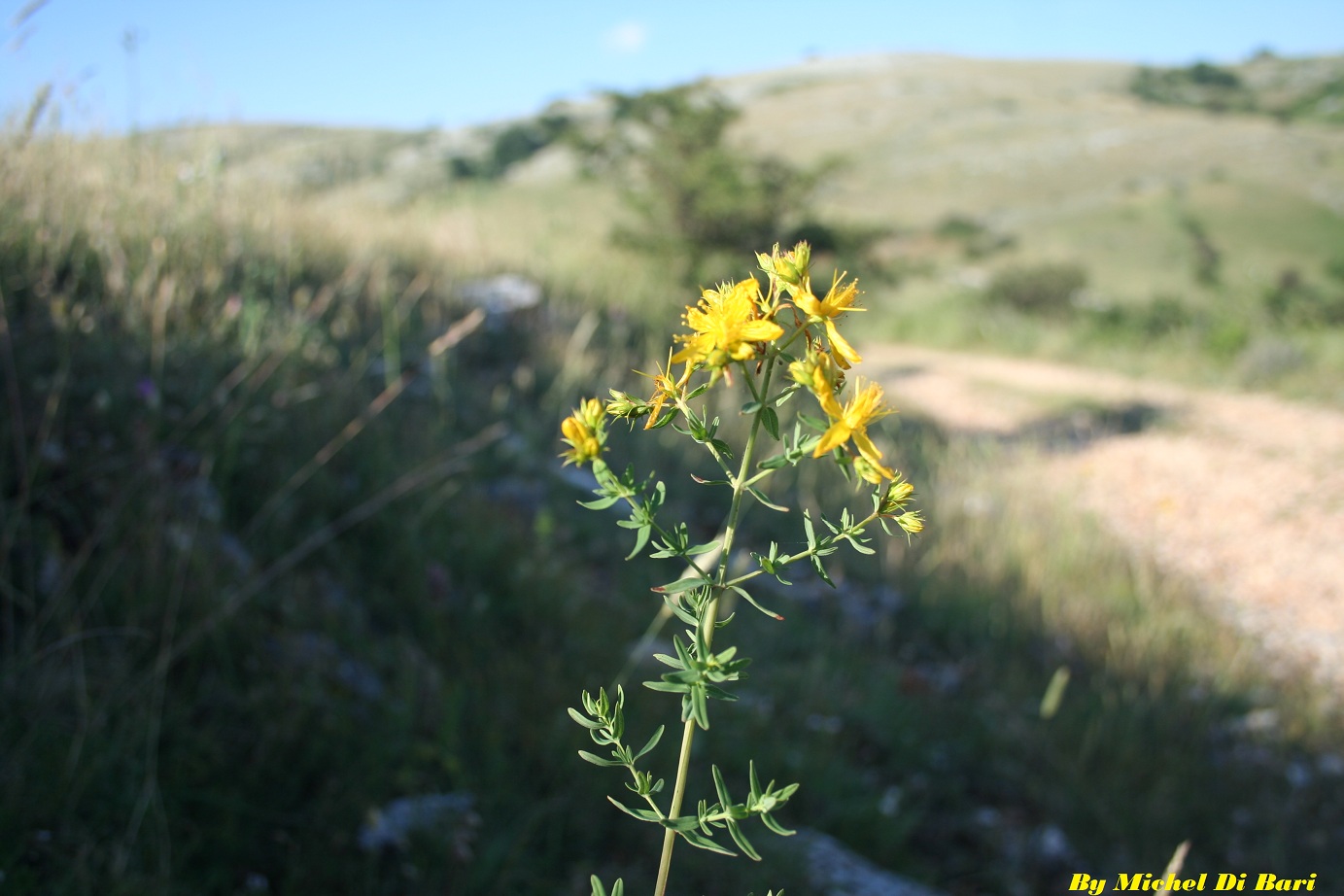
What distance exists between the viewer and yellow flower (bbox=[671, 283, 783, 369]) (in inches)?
28.5

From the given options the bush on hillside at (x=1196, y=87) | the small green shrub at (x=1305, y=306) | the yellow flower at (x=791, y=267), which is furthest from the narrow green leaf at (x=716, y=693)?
the bush on hillside at (x=1196, y=87)

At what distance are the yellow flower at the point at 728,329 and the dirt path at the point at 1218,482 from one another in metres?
5.53

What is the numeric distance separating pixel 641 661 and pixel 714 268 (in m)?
8.31

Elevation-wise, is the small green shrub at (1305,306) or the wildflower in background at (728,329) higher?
the wildflower in background at (728,329)

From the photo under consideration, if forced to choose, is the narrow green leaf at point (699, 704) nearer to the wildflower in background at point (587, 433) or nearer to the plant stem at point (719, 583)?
the plant stem at point (719, 583)

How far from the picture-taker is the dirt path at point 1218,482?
19.1 feet

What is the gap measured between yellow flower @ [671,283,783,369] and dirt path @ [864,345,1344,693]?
5532mm

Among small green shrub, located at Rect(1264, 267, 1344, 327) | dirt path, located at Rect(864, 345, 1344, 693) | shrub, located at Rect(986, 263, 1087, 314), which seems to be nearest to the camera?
dirt path, located at Rect(864, 345, 1344, 693)

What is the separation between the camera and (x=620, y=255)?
10133mm

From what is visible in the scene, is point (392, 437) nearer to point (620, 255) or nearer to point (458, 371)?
point (458, 371)

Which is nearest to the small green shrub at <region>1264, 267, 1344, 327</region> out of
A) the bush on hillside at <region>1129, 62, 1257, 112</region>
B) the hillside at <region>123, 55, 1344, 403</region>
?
the hillside at <region>123, 55, 1344, 403</region>

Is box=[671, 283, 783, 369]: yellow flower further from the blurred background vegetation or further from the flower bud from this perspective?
the blurred background vegetation

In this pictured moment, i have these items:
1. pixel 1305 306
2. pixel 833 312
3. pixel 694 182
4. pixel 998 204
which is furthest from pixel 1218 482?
pixel 998 204

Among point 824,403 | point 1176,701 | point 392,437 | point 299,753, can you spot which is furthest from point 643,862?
point 1176,701
